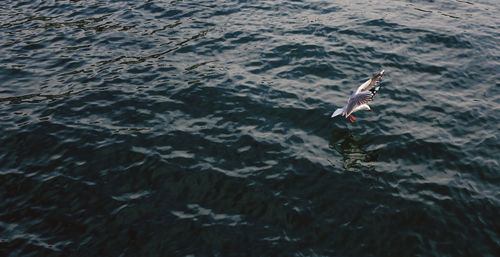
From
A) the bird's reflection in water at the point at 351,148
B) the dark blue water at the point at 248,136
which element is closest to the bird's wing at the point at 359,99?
the bird's reflection in water at the point at 351,148

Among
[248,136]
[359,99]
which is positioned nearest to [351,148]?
[359,99]

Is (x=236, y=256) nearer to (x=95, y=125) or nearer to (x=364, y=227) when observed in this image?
(x=364, y=227)

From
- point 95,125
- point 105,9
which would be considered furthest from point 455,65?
point 105,9

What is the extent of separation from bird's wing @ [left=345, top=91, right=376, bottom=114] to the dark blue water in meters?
1.16

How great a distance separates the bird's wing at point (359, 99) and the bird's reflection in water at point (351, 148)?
3.25 feet

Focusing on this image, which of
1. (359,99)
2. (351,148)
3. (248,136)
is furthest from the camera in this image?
(248,136)

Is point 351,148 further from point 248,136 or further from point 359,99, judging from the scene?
point 248,136

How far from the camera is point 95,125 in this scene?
12602 mm

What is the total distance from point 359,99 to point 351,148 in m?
1.65

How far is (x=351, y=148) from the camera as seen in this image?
1171cm

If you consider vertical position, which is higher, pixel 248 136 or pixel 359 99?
pixel 359 99

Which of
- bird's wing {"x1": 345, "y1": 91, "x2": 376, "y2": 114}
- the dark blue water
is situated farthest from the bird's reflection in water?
bird's wing {"x1": 345, "y1": 91, "x2": 376, "y2": 114}

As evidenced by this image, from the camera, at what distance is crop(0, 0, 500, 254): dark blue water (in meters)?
8.88

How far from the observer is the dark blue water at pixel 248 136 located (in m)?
8.88
